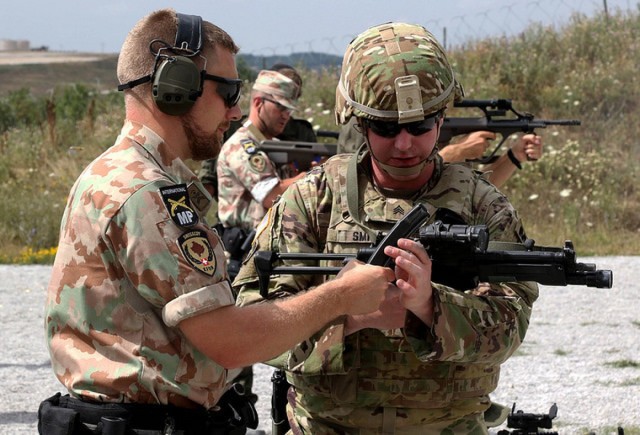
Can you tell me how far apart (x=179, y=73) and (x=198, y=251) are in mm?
488

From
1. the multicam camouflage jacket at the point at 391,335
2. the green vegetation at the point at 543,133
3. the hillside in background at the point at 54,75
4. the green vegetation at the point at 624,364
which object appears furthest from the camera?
the hillside in background at the point at 54,75

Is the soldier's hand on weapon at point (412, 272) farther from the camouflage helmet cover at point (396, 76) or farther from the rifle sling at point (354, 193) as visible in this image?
the camouflage helmet cover at point (396, 76)

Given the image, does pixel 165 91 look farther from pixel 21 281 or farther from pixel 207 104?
pixel 21 281

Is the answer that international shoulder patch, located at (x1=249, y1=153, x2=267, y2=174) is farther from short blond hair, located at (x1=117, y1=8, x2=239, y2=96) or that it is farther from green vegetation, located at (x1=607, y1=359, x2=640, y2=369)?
short blond hair, located at (x1=117, y1=8, x2=239, y2=96)

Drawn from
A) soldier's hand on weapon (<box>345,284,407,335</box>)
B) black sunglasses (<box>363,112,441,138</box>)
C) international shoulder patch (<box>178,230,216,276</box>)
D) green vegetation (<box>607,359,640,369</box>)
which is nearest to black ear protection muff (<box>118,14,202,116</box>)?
international shoulder patch (<box>178,230,216,276</box>)

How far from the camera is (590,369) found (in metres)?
7.34

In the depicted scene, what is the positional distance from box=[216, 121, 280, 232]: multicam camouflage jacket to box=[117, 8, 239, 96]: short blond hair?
10.9 feet

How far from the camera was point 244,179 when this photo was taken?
6.22m

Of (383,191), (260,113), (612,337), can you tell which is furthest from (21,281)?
(383,191)

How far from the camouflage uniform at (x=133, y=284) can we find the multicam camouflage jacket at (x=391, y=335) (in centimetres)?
39

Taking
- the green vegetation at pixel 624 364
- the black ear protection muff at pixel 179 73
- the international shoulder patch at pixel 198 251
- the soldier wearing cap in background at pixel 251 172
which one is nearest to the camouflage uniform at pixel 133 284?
the international shoulder patch at pixel 198 251

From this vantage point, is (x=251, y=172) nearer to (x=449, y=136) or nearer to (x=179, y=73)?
(x=449, y=136)

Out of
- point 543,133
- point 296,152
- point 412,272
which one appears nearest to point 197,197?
point 412,272

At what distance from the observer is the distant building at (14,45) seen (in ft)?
222
